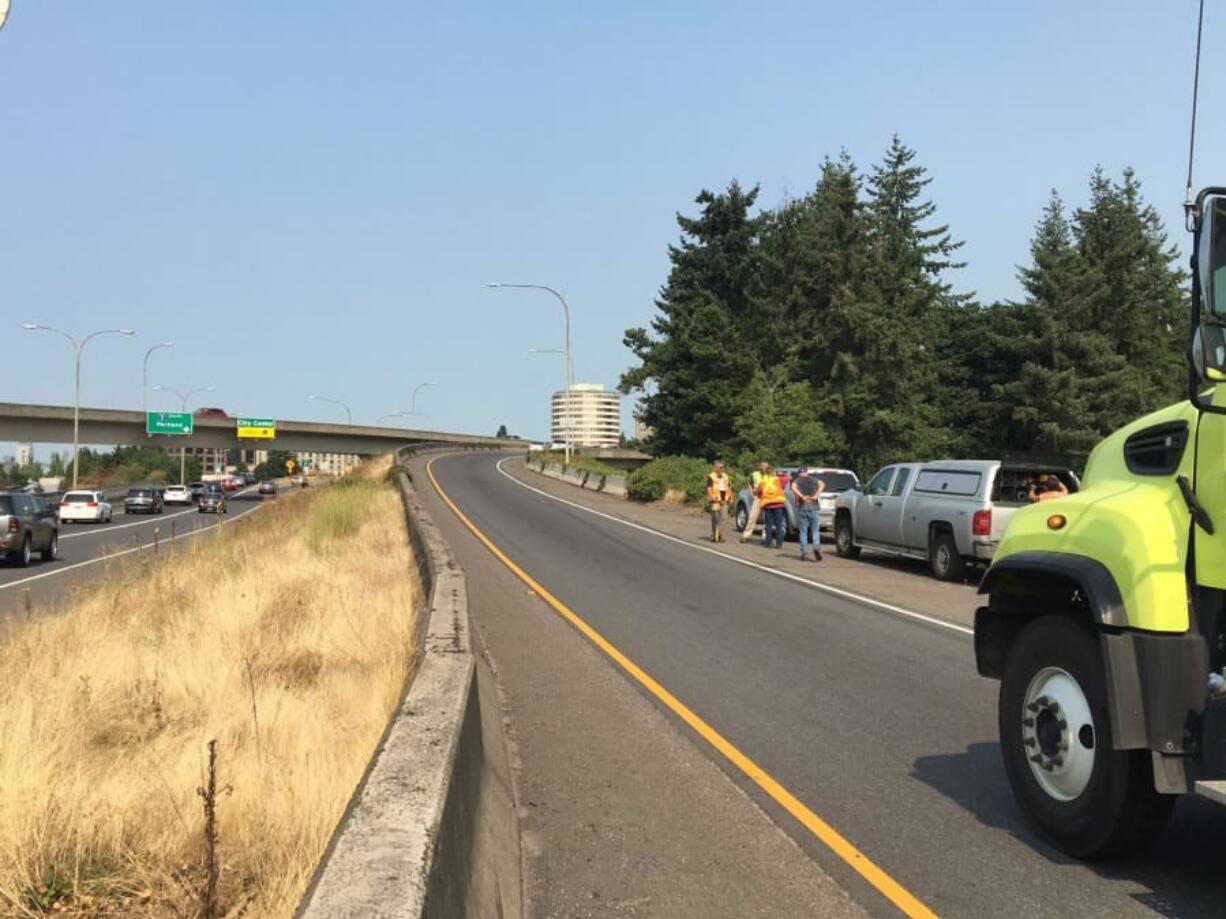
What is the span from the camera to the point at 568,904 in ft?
14.2

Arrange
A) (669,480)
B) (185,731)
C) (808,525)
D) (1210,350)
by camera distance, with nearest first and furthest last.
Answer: (1210,350)
(185,731)
(808,525)
(669,480)

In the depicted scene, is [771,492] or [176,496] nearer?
[771,492]

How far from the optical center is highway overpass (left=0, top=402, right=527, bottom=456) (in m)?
64.8

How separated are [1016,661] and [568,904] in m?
2.47

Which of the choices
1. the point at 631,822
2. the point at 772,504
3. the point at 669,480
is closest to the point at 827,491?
the point at 772,504

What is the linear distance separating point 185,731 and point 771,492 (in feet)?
54.3

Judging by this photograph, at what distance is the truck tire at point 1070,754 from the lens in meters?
4.45

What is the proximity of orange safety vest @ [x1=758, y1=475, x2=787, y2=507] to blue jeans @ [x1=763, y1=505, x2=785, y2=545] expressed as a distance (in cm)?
17

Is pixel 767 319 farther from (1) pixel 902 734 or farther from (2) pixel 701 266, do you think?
(1) pixel 902 734

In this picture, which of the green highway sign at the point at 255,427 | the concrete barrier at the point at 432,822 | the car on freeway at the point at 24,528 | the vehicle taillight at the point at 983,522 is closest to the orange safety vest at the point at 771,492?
the vehicle taillight at the point at 983,522

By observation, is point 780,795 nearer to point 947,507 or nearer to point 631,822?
point 631,822

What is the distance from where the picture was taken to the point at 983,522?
1611 cm

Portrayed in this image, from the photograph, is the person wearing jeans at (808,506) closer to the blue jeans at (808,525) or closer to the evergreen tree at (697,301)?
the blue jeans at (808,525)

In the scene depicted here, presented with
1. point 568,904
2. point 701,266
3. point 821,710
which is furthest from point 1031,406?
point 568,904
